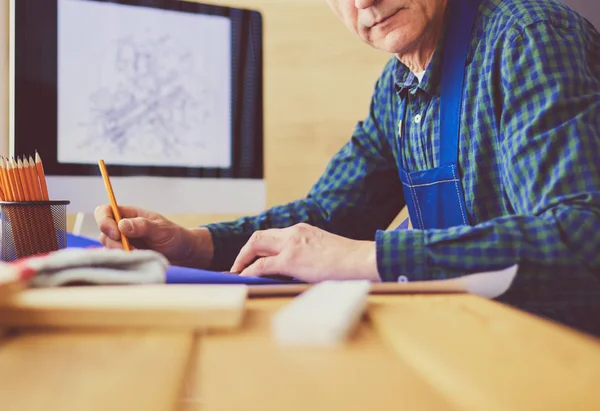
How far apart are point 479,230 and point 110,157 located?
0.91m

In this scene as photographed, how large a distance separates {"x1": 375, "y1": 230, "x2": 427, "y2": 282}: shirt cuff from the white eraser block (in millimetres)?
237

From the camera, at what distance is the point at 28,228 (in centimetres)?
71

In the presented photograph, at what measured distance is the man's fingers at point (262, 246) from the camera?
25.6 inches

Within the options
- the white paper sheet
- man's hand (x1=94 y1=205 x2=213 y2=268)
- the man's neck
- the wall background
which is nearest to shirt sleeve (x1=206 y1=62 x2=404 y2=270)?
the man's neck

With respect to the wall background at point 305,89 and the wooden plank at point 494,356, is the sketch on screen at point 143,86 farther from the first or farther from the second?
the wooden plank at point 494,356

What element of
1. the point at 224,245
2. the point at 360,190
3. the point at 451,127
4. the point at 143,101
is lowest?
the point at 224,245

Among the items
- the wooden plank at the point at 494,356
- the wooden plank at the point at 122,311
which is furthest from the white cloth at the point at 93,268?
the wooden plank at the point at 494,356

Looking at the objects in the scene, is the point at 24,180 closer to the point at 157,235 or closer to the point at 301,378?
the point at 157,235

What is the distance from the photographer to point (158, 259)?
44 cm

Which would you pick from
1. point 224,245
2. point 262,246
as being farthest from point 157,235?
point 262,246

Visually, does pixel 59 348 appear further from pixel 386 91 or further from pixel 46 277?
pixel 386 91

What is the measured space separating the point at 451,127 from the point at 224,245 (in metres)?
0.47

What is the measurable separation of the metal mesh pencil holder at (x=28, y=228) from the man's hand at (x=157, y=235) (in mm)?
132

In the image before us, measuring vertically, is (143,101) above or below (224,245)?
above
